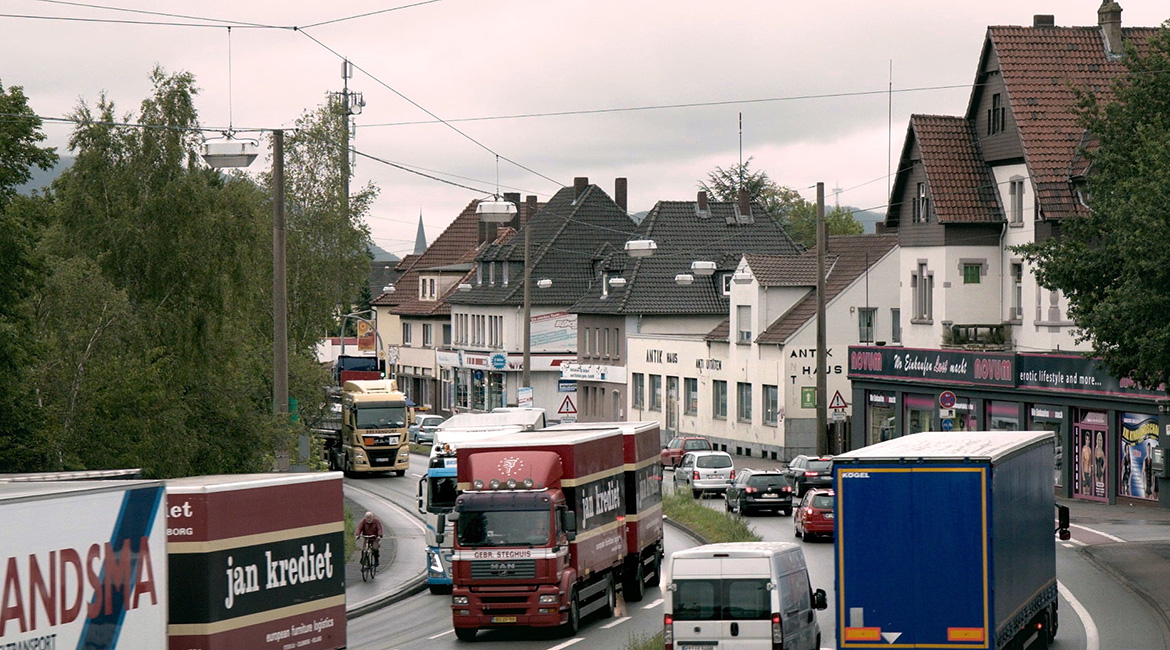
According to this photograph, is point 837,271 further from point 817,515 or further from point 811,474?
point 817,515

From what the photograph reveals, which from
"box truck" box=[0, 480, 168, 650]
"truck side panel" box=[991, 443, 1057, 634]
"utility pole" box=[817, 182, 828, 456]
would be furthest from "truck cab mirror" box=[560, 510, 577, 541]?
"utility pole" box=[817, 182, 828, 456]

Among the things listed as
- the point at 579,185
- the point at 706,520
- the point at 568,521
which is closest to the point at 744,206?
the point at 579,185

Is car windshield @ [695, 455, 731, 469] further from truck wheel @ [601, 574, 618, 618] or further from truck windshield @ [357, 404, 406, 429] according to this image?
truck wheel @ [601, 574, 618, 618]

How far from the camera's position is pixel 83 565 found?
12.9 meters

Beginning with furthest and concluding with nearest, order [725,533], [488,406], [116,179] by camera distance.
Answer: [488,406] < [725,533] < [116,179]

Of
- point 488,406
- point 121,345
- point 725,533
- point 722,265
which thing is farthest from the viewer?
point 488,406

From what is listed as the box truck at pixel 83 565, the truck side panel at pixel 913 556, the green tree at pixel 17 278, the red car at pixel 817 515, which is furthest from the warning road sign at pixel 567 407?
the box truck at pixel 83 565

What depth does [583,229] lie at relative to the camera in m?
95.2

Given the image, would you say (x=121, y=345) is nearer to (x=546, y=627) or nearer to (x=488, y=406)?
(x=546, y=627)

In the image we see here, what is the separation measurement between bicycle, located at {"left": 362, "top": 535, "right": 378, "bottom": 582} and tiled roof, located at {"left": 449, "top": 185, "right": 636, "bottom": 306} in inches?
2220

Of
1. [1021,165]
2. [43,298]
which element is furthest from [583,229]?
[43,298]

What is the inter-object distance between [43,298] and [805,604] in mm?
16514

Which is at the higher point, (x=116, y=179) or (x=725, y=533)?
(x=116, y=179)

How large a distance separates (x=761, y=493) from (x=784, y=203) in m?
90.2
